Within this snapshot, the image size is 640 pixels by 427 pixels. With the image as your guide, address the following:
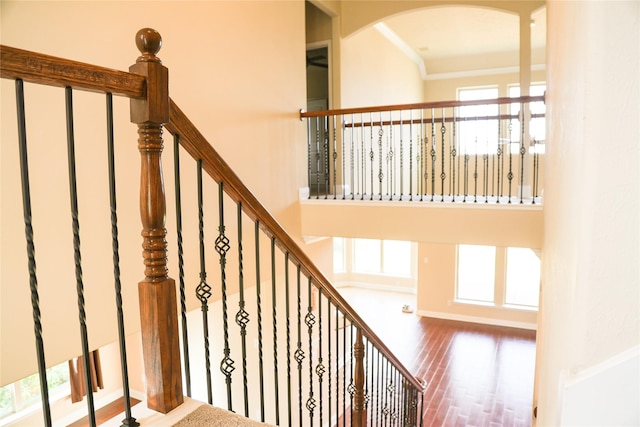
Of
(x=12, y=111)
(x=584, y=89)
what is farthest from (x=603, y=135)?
(x=12, y=111)

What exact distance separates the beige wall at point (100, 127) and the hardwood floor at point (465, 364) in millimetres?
4254

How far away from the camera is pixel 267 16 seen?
465 centimetres

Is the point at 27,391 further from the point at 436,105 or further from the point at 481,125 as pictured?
the point at 481,125

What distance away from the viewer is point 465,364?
292 inches

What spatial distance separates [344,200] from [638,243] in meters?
4.13

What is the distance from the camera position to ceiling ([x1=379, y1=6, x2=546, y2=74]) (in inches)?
282

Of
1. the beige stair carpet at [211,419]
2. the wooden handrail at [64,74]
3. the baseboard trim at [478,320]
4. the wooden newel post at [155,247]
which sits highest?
the wooden handrail at [64,74]

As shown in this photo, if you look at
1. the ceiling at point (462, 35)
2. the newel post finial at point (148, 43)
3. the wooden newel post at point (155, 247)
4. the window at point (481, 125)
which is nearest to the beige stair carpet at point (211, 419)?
the wooden newel post at point (155, 247)

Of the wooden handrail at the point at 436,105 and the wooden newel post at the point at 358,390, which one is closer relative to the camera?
the wooden newel post at the point at 358,390

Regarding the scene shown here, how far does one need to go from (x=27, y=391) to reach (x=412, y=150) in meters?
7.27

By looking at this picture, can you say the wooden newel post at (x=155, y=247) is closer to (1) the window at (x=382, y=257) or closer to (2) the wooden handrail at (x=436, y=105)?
(2) the wooden handrail at (x=436, y=105)

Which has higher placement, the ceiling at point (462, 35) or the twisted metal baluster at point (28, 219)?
the ceiling at point (462, 35)

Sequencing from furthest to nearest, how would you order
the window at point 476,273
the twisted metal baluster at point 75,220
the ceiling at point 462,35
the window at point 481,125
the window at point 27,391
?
1. the window at point 476,273
2. the window at point 481,125
3. the ceiling at point 462,35
4. the window at point 27,391
5. the twisted metal baluster at point 75,220

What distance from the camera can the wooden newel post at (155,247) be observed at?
1.20 meters
